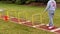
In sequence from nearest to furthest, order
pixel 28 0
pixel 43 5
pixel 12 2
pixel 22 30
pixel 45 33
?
pixel 45 33, pixel 22 30, pixel 43 5, pixel 28 0, pixel 12 2

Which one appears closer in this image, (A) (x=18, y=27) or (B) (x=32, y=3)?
(A) (x=18, y=27)

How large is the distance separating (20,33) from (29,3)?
47.9ft

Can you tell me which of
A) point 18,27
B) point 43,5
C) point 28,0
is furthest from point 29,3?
point 18,27

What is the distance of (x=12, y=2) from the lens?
27062 millimetres

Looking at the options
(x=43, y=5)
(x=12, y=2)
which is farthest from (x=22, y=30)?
(x=12, y=2)

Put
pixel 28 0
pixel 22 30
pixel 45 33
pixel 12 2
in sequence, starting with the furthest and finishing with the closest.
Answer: pixel 12 2 < pixel 28 0 < pixel 22 30 < pixel 45 33

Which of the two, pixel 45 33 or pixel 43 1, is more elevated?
pixel 43 1

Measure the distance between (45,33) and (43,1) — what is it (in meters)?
14.1

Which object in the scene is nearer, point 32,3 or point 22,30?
point 22,30

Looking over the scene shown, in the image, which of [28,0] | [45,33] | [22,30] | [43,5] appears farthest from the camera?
[28,0]

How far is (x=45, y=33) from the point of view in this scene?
10.3m

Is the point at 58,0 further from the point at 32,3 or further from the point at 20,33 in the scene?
the point at 20,33

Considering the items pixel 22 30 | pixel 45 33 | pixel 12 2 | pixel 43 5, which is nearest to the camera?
pixel 45 33

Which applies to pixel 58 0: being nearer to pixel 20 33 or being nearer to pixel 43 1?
pixel 43 1
